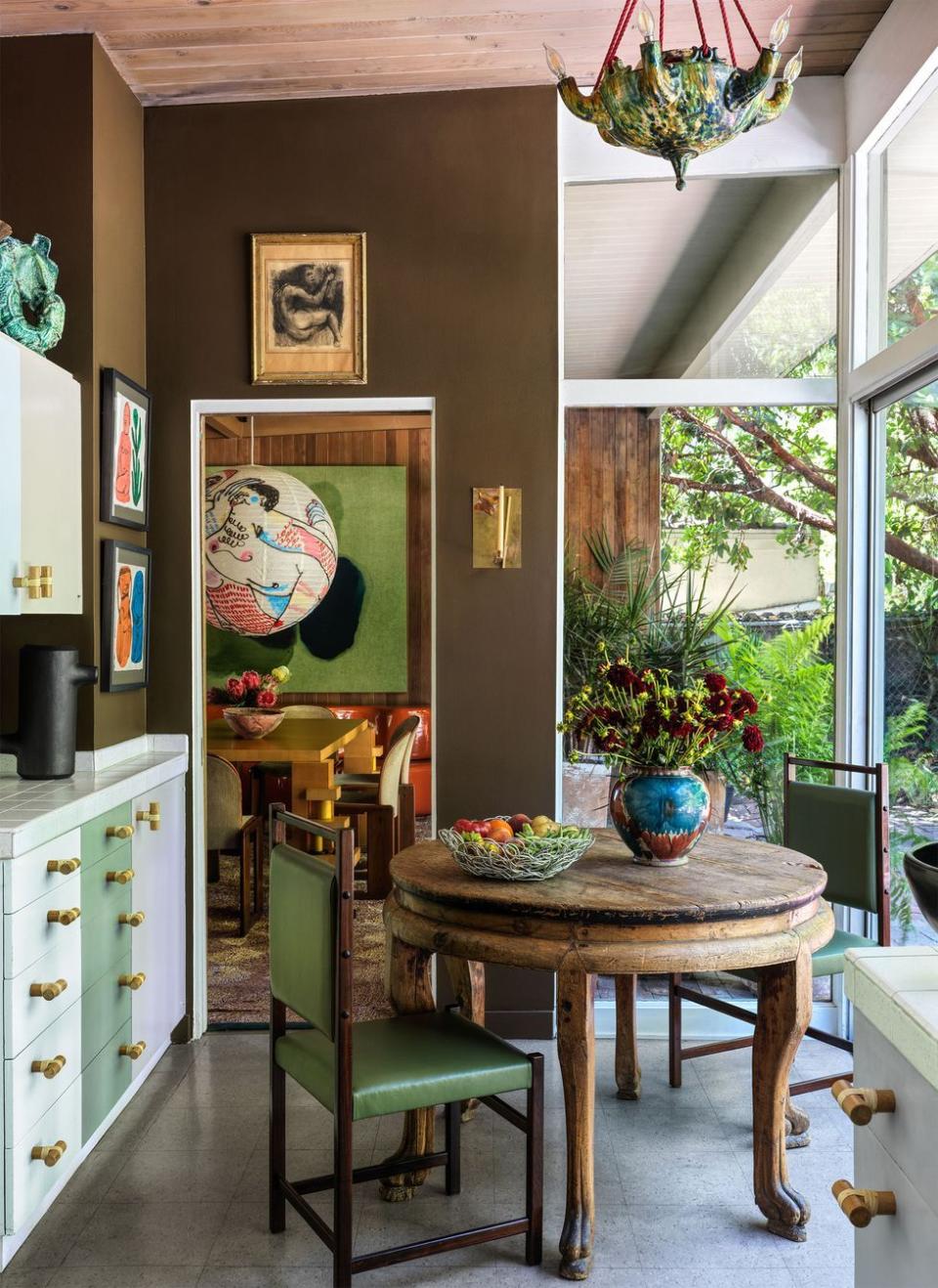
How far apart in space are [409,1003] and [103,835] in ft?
2.99

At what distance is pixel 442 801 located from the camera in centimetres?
381

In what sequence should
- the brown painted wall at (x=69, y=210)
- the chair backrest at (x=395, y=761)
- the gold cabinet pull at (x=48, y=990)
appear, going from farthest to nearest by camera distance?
the chair backrest at (x=395, y=761)
the brown painted wall at (x=69, y=210)
the gold cabinet pull at (x=48, y=990)

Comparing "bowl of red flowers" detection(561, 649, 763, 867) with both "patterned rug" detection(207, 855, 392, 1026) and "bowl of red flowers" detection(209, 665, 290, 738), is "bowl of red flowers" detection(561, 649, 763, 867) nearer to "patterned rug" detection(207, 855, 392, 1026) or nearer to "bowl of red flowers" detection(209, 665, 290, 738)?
"patterned rug" detection(207, 855, 392, 1026)

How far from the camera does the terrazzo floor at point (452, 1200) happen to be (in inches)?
95.5

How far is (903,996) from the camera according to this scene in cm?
138

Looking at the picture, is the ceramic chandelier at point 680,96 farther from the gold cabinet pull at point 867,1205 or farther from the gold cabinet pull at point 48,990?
the gold cabinet pull at point 48,990

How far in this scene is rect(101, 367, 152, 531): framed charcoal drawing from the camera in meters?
3.39

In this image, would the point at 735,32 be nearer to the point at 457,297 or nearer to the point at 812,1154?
the point at 457,297

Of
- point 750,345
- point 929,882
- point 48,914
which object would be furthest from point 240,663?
point 929,882

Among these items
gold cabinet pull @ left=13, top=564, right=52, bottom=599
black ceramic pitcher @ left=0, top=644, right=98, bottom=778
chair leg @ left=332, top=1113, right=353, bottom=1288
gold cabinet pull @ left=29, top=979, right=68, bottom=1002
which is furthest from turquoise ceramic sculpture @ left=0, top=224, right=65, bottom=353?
chair leg @ left=332, top=1113, right=353, bottom=1288

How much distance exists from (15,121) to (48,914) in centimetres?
232

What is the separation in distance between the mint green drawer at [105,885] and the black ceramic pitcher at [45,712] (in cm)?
28

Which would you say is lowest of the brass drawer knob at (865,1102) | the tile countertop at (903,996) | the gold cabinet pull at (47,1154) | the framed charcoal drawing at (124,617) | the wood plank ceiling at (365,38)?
the gold cabinet pull at (47,1154)

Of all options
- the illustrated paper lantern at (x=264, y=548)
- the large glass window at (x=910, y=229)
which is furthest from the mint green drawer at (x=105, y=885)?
the large glass window at (x=910, y=229)
